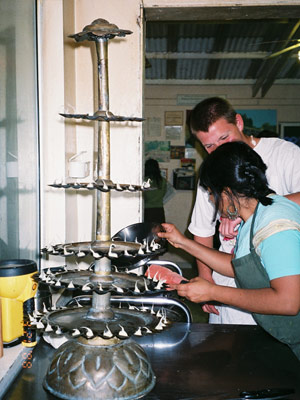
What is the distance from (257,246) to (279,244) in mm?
109

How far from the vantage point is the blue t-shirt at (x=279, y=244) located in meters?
1.26

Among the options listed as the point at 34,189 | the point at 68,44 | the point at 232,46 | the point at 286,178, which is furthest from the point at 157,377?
the point at 232,46

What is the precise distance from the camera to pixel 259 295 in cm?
134

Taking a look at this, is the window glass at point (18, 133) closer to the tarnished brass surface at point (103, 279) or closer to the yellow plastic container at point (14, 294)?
the yellow plastic container at point (14, 294)

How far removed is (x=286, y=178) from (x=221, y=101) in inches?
20.1

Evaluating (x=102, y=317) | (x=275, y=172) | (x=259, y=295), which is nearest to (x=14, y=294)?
(x=102, y=317)

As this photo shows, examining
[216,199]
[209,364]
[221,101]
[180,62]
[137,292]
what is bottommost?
[209,364]

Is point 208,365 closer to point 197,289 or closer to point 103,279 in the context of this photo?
point 197,289

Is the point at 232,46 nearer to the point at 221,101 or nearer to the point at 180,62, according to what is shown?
the point at 180,62

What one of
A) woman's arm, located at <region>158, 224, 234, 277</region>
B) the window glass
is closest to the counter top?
woman's arm, located at <region>158, 224, 234, 277</region>

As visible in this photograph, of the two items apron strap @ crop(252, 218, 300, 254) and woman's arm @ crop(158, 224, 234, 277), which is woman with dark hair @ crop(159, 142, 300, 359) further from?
woman's arm @ crop(158, 224, 234, 277)

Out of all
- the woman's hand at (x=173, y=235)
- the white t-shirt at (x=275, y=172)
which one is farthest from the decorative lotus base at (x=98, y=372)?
the white t-shirt at (x=275, y=172)

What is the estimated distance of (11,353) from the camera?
4.17 feet

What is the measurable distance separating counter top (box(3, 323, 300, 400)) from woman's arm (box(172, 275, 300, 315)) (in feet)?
0.44
